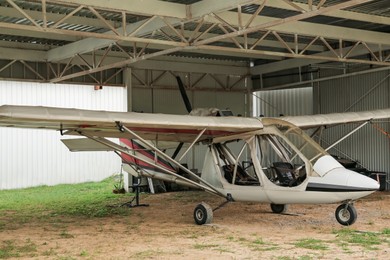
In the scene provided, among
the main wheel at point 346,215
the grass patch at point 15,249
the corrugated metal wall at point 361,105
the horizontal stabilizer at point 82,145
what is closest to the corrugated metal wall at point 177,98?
the corrugated metal wall at point 361,105

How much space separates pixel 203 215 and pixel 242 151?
1659mm

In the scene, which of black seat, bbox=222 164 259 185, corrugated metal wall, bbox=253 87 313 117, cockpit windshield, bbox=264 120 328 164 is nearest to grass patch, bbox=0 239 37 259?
black seat, bbox=222 164 259 185

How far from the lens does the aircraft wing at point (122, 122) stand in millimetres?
9836

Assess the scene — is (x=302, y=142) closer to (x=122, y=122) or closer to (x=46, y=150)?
(x=122, y=122)

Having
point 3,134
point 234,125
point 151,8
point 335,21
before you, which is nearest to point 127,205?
point 234,125

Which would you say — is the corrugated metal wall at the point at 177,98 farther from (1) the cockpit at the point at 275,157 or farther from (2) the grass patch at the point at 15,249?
(2) the grass patch at the point at 15,249

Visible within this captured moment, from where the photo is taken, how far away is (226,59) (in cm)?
2352

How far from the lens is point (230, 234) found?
432 inches

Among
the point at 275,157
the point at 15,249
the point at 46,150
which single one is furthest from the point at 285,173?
the point at 46,150

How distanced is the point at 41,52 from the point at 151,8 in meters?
8.78

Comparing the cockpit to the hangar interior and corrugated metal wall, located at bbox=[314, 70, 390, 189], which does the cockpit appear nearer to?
the hangar interior

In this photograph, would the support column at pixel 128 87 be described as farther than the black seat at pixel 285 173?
Yes

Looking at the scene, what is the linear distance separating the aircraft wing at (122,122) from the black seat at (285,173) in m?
1.10

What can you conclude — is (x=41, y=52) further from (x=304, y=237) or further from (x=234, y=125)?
(x=304, y=237)
